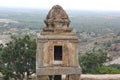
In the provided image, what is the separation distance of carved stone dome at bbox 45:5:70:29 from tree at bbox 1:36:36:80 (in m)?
9.44

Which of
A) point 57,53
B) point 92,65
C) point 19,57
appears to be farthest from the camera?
point 92,65

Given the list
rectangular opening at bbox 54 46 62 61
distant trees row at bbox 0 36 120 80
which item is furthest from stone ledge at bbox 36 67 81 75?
distant trees row at bbox 0 36 120 80

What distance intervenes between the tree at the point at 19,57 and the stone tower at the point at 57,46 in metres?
9.46

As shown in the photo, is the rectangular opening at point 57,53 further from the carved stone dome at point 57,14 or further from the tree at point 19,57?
the tree at point 19,57

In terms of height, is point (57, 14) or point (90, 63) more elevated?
point (57, 14)

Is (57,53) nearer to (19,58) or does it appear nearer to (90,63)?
(19,58)

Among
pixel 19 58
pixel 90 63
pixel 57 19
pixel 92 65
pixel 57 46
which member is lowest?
pixel 92 65

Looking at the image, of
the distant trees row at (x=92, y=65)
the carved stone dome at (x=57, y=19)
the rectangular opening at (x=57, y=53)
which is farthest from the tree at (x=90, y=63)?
the carved stone dome at (x=57, y=19)

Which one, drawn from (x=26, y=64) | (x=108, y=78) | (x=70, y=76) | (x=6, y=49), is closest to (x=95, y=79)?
(x=108, y=78)

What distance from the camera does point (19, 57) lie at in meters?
17.7

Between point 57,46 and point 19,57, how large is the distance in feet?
32.0

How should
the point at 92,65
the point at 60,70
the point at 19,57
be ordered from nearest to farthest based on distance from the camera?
1. the point at 60,70
2. the point at 19,57
3. the point at 92,65

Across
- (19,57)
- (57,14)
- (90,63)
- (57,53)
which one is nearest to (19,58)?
(19,57)

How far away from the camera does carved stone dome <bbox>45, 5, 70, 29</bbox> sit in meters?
8.11
